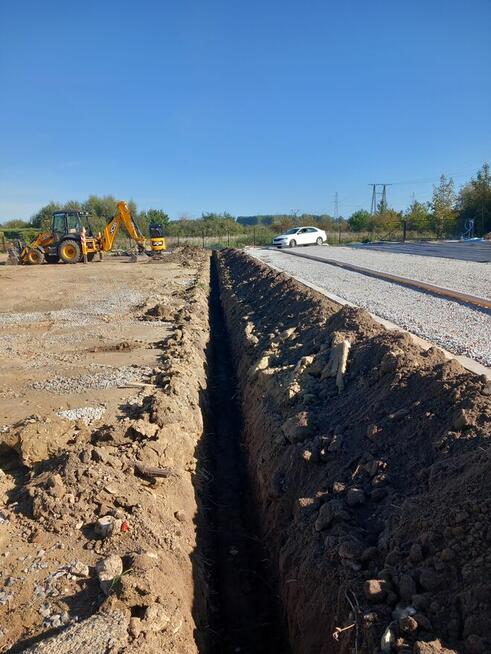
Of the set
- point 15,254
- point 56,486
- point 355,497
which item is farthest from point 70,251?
point 355,497

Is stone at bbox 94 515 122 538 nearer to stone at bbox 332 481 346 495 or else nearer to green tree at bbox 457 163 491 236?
stone at bbox 332 481 346 495

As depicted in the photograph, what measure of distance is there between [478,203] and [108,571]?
160 feet

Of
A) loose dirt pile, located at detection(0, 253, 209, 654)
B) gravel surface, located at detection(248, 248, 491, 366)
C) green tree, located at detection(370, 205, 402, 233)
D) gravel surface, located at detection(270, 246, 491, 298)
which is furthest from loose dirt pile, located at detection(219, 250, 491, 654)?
green tree, located at detection(370, 205, 402, 233)

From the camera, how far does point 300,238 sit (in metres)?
39.7

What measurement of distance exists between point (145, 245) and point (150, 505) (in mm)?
30507

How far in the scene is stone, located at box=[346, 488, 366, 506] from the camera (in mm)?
3793

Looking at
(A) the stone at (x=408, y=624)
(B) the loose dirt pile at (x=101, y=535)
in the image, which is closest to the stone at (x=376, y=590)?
(A) the stone at (x=408, y=624)

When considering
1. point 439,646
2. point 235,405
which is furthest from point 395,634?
point 235,405

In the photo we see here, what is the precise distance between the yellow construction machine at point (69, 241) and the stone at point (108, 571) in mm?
27537

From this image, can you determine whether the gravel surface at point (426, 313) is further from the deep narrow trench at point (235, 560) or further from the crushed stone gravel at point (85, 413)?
the crushed stone gravel at point (85, 413)

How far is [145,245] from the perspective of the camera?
33.8 meters

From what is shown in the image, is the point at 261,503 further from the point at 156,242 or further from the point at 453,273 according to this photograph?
the point at 156,242

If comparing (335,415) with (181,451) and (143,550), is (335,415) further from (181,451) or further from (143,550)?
(143,550)

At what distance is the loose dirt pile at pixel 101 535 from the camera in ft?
10.6
